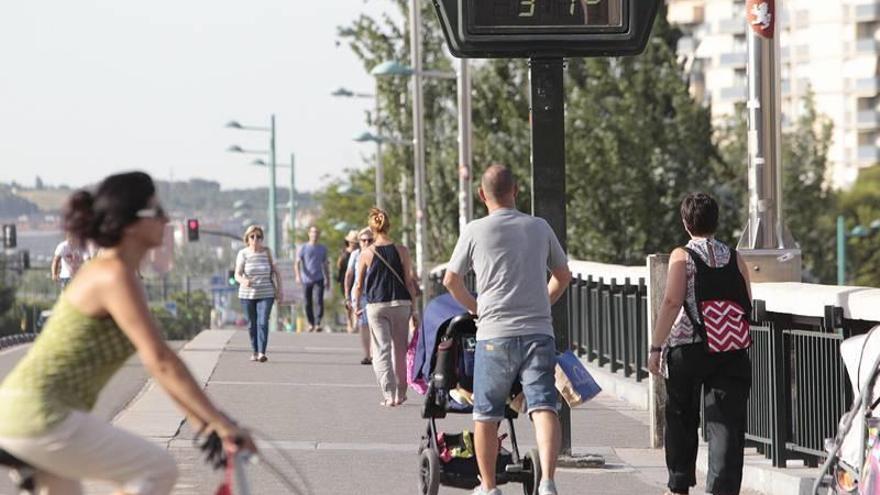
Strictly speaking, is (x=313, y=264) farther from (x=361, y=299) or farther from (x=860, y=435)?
(x=860, y=435)

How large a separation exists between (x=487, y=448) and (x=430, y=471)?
69cm

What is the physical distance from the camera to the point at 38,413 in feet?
21.4

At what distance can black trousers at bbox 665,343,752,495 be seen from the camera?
1111 cm

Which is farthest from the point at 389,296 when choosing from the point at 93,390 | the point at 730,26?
the point at 730,26

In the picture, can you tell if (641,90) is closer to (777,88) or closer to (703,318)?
(777,88)

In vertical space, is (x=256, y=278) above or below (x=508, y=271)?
below

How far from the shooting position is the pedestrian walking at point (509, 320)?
11.0 m

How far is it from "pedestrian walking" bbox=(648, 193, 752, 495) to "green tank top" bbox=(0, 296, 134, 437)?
474cm

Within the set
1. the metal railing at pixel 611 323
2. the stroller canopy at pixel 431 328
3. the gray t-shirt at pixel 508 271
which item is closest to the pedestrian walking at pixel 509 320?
the gray t-shirt at pixel 508 271

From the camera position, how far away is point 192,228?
88.4 meters

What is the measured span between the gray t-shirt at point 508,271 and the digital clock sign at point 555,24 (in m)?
2.61

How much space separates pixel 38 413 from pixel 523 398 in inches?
205

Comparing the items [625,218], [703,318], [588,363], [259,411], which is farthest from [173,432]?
[625,218]

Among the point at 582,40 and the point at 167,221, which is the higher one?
the point at 582,40
